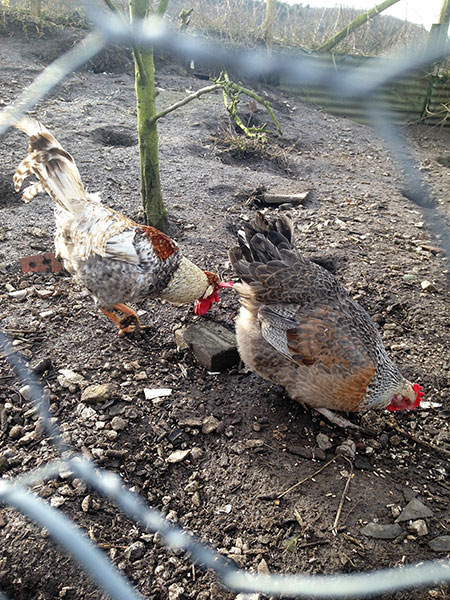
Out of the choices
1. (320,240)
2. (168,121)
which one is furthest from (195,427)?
(168,121)

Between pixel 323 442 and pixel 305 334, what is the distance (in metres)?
0.51

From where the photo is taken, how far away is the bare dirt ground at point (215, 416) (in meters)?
1.53

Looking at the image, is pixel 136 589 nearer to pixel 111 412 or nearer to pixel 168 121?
pixel 111 412

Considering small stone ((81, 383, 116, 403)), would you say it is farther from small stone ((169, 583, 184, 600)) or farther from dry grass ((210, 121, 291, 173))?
dry grass ((210, 121, 291, 173))

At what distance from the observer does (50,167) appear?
2.61 meters

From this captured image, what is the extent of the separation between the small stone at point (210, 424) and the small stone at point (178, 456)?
5.4 inches

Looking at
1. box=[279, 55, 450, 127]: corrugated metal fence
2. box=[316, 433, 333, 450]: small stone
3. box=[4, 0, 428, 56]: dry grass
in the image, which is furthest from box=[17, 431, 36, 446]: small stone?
box=[4, 0, 428, 56]: dry grass

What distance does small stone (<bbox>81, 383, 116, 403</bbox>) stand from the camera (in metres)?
2.09

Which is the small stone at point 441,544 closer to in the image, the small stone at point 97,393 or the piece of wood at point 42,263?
the small stone at point 97,393

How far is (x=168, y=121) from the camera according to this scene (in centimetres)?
570

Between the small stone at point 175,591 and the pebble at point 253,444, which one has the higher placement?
the pebble at point 253,444

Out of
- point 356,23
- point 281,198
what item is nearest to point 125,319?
point 281,198

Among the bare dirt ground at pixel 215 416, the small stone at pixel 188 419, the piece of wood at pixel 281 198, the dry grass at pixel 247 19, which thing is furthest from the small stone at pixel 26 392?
the dry grass at pixel 247 19

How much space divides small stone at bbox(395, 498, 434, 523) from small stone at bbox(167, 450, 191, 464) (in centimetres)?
89
